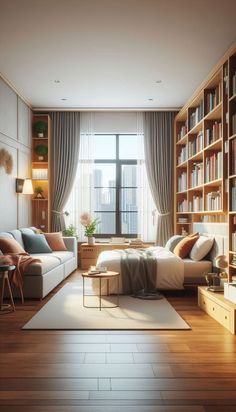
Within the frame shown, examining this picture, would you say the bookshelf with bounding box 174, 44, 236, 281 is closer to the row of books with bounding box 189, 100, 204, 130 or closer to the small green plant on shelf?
the row of books with bounding box 189, 100, 204, 130

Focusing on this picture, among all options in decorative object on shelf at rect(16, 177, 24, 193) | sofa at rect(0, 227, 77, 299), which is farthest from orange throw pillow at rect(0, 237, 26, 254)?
decorative object on shelf at rect(16, 177, 24, 193)

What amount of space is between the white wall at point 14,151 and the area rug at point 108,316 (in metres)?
2.14

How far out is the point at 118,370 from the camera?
2.83 m

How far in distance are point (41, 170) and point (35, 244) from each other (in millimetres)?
2119

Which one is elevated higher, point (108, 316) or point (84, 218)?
point (84, 218)

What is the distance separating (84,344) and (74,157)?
5694 mm

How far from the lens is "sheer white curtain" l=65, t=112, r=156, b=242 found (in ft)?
28.5

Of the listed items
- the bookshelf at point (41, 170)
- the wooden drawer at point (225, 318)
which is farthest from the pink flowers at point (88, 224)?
the wooden drawer at point (225, 318)

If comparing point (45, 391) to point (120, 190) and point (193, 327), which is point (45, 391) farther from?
point (120, 190)

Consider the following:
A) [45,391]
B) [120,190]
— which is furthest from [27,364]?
[120,190]

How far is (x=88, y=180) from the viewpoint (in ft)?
28.7

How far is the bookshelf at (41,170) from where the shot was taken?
839cm

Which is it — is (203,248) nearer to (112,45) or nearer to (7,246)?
(7,246)

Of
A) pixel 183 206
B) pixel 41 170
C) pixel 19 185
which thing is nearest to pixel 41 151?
pixel 41 170
